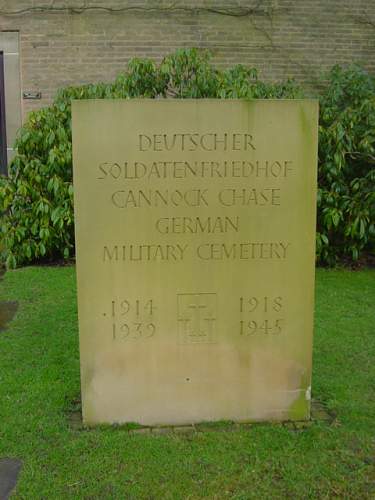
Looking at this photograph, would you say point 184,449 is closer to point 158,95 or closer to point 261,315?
point 261,315

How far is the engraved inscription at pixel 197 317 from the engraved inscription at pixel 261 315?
171mm

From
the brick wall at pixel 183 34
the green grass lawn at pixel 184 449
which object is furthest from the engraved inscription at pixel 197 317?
the brick wall at pixel 183 34

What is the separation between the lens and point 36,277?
7156 mm

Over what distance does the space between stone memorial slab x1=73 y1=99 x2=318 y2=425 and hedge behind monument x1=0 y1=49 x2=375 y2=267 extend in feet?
13.7

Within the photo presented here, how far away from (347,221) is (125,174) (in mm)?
5034

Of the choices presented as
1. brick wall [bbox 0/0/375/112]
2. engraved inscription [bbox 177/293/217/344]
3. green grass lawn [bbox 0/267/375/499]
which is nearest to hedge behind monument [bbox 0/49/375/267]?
brick wall [bbox 0/0/375/112]

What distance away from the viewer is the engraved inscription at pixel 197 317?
323 cm

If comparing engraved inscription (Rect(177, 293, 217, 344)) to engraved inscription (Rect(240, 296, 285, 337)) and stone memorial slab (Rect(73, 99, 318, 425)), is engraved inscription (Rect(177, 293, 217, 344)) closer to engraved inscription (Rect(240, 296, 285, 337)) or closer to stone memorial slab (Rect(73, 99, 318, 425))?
stone memorial slab (Rect(73, 99, 318, 425))

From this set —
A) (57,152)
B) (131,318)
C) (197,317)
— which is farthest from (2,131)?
(197,317)

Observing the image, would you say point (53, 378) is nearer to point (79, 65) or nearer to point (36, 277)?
point (36, 277)

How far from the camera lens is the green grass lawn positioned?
271 cm

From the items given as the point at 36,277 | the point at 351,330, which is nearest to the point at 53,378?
the point at 351,330

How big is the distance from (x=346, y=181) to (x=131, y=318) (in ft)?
17.9

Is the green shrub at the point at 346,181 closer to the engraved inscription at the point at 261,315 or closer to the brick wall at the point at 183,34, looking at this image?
the brick wall at the point at 183,34
